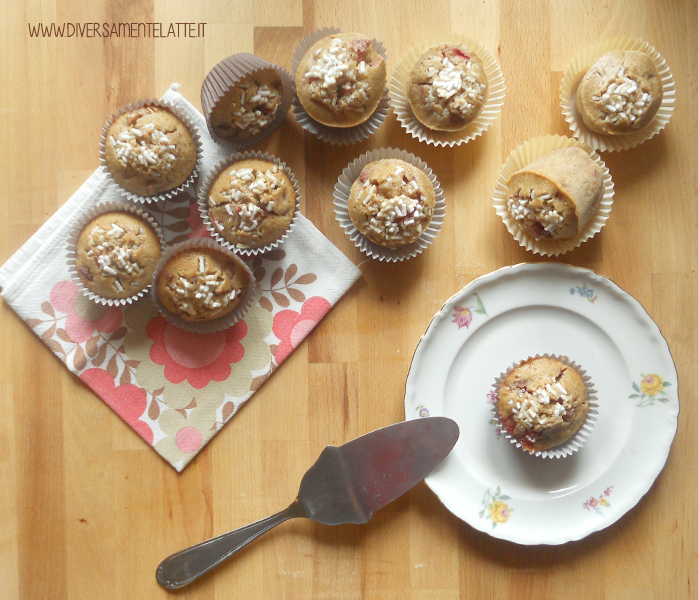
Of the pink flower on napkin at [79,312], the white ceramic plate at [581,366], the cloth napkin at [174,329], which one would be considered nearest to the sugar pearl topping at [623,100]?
the white ceramic plate at [581,366]

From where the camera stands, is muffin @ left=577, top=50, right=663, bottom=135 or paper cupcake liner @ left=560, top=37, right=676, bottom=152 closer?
muffin @ left=577, top=50, right=663, bottom=135

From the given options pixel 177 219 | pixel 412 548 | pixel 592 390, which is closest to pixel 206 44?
pixel 177 219

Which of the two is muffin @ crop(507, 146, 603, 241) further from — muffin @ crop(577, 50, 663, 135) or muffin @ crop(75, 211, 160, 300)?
muffin @ crop(75, 211, 160, 300)

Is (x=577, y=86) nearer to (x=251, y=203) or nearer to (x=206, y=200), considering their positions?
(x=251, y=203)

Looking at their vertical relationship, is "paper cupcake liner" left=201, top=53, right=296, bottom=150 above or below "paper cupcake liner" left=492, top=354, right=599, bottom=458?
above

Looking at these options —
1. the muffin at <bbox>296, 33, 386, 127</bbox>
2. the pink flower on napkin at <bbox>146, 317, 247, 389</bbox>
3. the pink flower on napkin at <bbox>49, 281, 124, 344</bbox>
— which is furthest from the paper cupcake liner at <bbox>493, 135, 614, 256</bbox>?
the pink flower on napkin at <bbox>49, 281, 124, 344</bbox>

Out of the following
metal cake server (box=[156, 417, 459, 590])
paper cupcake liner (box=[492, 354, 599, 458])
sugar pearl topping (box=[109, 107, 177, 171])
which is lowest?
metal cake server (box=[156, 417, 459, 590])
